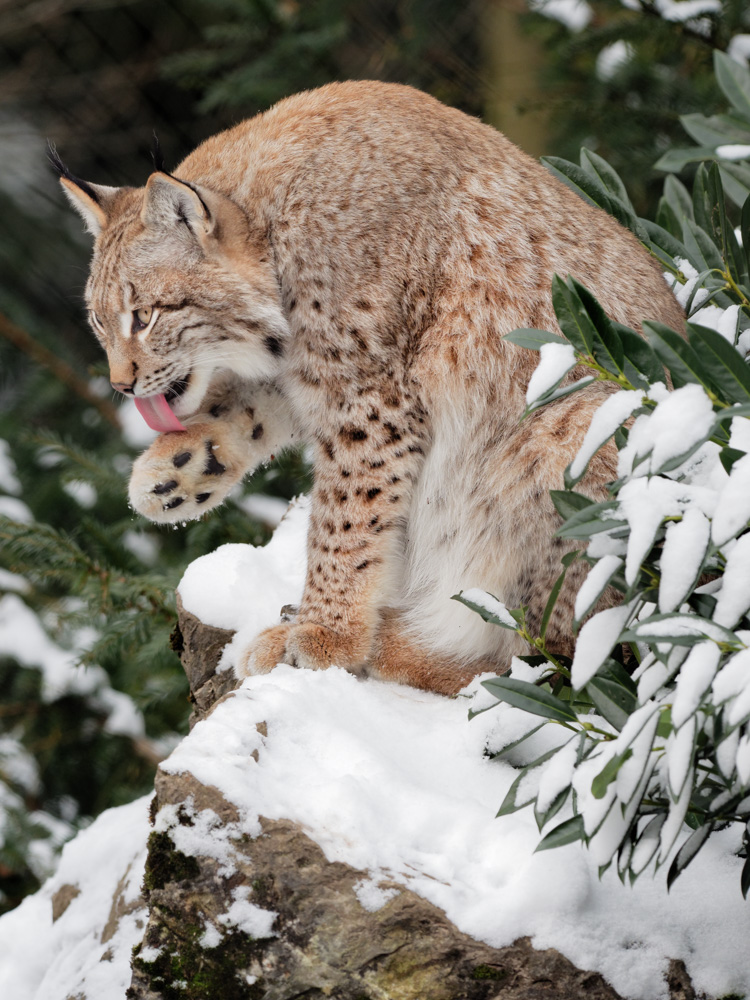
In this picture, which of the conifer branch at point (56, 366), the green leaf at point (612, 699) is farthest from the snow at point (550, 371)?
the conifer branch at point (56, 366)

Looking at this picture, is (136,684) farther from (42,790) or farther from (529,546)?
(529,546)

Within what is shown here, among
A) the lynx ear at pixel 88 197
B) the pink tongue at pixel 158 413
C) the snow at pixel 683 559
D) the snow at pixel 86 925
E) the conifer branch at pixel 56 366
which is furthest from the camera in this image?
the conifer branch at pixel 56 366

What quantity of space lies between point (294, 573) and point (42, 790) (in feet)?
6.72

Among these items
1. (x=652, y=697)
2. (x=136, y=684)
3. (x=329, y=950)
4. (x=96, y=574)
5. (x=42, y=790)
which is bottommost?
(x=42, y=790)

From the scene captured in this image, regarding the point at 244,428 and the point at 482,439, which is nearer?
the point at 482,439

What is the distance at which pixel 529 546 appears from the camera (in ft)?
8.78

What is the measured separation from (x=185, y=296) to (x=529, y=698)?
1557 mm

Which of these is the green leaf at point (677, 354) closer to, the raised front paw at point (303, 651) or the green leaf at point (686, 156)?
the green leaf at point (686, 156)

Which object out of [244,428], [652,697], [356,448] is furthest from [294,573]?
[652,697]

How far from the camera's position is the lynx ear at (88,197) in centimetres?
312

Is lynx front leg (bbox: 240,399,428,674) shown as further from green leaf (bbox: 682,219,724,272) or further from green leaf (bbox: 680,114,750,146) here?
green leaf (bbox: 680,114,750,146)

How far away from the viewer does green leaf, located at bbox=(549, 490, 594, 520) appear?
176cm

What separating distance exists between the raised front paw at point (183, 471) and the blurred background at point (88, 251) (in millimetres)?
369

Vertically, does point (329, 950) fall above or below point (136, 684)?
above
